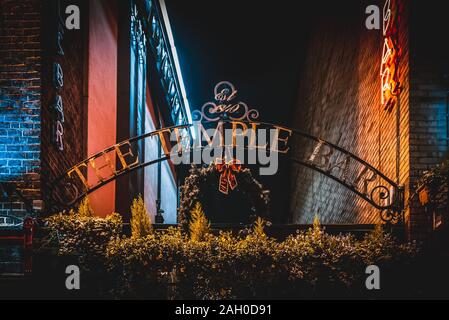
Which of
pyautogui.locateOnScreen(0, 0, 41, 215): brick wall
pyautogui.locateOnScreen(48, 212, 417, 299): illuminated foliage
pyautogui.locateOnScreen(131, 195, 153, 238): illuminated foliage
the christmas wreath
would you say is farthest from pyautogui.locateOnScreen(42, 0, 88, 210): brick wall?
the christmas wreath

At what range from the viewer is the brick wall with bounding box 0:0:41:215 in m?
10.4

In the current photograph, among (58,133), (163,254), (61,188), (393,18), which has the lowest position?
(163,254)

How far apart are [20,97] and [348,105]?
6537 millimetres

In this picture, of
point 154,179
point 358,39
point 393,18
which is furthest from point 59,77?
point 154,179

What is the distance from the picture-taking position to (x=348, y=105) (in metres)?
15.1

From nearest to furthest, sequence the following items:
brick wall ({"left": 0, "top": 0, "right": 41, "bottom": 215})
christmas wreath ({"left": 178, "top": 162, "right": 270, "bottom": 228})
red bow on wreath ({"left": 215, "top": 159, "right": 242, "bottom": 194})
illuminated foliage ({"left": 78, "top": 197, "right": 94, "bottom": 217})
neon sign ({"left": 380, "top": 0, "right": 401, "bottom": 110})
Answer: brick wall ({"left": 0, "top": 0, "right": 41, "bottom": 215})
illuminated foliage ({"left": 78, "top": 197, "right": 94, "bottom": 217})
neon sign ({"left": 380, "top": 0, "right": 401, "bottom": 110})
red bow on wreath ({"left": 215, "top": 159, "right": 242, "bottom": 194})
christmas wreath ({"left": 178, "top": 162, "right": 270, "bottom": 228})

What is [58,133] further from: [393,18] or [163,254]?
[393,18]

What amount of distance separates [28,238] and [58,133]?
1703mm

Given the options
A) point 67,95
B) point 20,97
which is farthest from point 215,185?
point 20,97

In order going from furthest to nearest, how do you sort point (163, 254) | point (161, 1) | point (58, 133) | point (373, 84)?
point (161, 1) < point (373, 84) < point (58, 133) < point (163, 254)

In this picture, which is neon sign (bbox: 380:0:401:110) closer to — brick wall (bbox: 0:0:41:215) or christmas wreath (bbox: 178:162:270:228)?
christmas wreath (bbox: 178:162:270:228)

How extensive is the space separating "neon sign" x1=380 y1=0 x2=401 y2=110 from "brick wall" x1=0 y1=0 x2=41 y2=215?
4.56 meters

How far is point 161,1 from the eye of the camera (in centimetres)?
1775

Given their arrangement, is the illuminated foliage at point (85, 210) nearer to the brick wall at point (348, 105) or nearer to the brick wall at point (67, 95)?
the brick wall at point (67, 95)
